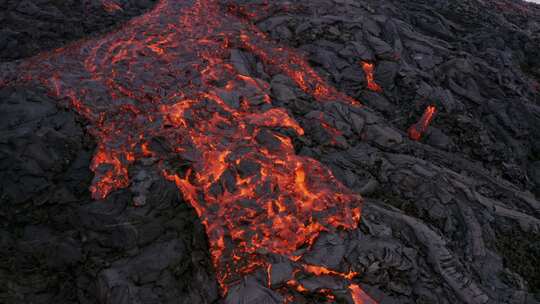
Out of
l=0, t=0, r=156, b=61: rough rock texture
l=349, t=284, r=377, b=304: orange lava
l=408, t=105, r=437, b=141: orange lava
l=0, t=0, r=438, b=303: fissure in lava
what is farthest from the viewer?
l=0, t=0, r=156, b=61: rough rock texture

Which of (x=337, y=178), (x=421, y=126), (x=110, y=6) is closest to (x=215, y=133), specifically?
(x=337, y=178)

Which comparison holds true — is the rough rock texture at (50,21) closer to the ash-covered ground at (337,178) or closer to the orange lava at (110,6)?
the orange lava at (110,6)

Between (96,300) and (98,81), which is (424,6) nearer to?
(98,81)

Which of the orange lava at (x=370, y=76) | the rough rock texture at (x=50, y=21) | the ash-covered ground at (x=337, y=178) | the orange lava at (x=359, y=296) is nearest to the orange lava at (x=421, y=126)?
the ash-covered ground at (x=337, y=178)

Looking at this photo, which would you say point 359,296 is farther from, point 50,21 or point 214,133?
point 50,21

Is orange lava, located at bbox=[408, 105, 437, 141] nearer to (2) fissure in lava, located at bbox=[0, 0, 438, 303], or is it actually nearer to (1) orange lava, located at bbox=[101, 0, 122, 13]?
(2) fissure in lava, located at bbox=[0, 0, 438, 303]

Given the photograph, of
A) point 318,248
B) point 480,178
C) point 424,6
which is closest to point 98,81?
point 318,248

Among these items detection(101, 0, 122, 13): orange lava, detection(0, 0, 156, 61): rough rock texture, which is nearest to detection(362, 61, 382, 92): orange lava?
detection(0, 0, 156, 61): rough rock texture
